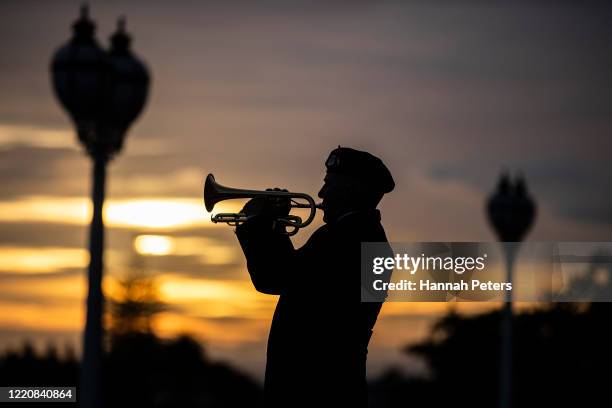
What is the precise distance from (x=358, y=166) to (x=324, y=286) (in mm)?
683

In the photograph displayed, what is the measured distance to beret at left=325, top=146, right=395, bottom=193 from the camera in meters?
9.59

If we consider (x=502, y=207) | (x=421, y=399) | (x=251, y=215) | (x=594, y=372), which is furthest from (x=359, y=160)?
(x=421, y=399)

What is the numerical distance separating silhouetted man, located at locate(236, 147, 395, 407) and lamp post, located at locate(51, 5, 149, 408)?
1174 centimetres

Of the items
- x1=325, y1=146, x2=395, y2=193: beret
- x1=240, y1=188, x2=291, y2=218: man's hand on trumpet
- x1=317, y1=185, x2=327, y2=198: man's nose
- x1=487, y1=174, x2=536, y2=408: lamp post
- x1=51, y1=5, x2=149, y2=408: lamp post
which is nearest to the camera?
x1=240, y1=188, x2=291, y2=218: man's hand on trumpet

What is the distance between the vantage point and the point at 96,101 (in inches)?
881

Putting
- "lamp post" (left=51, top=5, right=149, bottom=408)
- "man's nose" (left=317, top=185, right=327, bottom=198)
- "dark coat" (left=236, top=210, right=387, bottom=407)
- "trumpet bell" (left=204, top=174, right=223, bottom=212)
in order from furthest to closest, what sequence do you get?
"lamp post" (left=51, top=5, right=149, bottom=408)
"trumpet bell" (left=204, top=174, right=223, bottom=212)
"man's nose" (left=317, top=185, right=327, bottom=198)
"dark coat" (left=236, top=210, right=387, bottom=407)

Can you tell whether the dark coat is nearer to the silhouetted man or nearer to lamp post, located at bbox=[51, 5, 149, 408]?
the silhouetted man

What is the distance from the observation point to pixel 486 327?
92375 mm

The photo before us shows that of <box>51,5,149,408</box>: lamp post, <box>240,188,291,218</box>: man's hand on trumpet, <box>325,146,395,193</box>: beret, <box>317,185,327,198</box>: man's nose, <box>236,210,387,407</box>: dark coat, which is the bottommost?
<box>236,210,387,407</box>: dark coat

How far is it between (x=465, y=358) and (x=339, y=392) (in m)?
83.0

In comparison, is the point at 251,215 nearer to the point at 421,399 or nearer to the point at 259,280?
the point at 259,280

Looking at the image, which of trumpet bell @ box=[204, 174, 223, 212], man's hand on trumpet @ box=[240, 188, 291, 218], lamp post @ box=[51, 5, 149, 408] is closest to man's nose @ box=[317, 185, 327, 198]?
man's hand on trumpet @ box=[240, 188, 291, 218]

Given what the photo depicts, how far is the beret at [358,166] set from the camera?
959 cm

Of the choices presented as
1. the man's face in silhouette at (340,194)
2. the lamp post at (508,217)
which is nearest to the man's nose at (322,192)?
the man's face in silhouette at (340,194)
